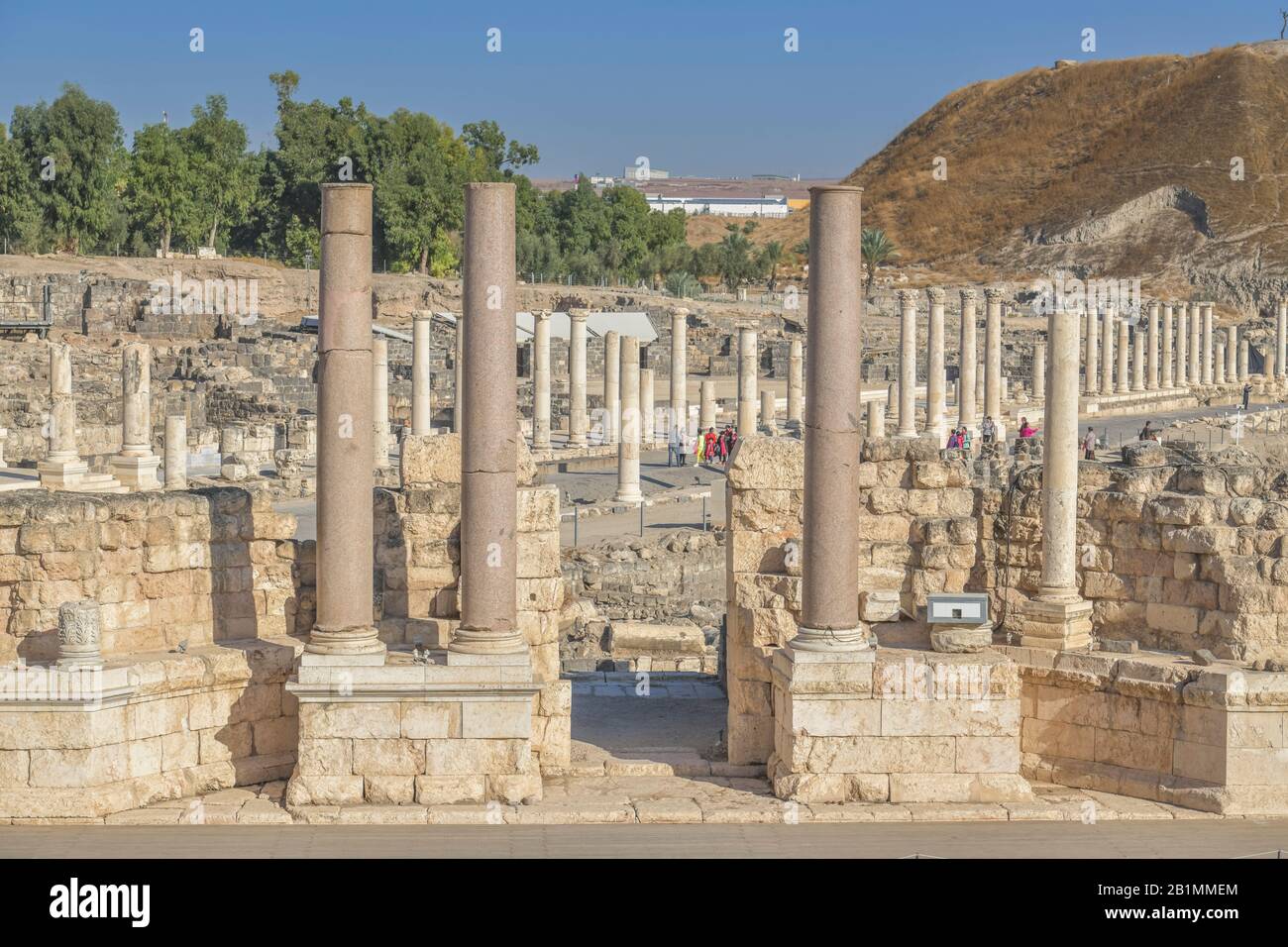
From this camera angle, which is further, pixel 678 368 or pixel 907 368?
pixel 678 368

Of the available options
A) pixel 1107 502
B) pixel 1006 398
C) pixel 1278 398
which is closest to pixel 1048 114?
pixel 1278 398

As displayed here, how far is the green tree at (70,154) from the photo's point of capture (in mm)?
70562

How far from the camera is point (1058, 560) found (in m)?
14.1

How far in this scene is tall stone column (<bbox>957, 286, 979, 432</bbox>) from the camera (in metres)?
42.8

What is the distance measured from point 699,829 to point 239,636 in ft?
14.0

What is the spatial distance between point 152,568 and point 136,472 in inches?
671

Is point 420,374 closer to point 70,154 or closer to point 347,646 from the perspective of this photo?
point 347,646

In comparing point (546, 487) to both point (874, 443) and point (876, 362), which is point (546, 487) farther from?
point (876, 362)

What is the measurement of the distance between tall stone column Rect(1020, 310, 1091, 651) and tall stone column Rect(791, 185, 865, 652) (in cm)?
205

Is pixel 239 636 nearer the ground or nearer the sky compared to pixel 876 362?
nearer the ground

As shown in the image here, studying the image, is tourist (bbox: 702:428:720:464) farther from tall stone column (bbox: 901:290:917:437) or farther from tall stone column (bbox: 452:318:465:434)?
tall stone column (bbox: 452:318:465:434)

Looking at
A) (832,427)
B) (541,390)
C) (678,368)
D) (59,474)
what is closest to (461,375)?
(832,427)

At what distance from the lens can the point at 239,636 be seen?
13.8 m

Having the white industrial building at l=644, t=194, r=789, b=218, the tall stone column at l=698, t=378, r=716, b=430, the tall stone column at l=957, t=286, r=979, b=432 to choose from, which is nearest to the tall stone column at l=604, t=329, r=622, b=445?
the tall stone column at l=698, t=378, r=716, b=430
